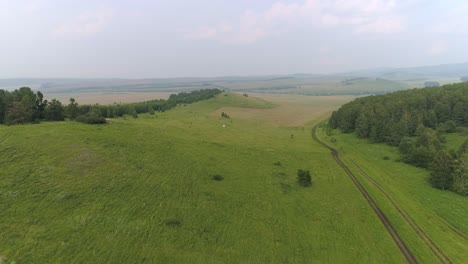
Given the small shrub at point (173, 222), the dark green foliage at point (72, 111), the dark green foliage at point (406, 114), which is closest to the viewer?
the small shrub at point (173, 222)

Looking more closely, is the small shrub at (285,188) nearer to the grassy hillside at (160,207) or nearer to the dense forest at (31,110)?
the grassy hillside at (160,207)

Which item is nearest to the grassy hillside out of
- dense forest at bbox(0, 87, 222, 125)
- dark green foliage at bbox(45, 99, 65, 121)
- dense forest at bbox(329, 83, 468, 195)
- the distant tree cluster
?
dense forest at bbox(0, 87, 222, 125)

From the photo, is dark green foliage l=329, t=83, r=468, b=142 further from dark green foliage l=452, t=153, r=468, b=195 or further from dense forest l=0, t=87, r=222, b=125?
dense forest l=0, t=87, r=222, b=125

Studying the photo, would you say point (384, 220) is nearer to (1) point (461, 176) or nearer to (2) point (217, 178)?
(1) point (461, 176)

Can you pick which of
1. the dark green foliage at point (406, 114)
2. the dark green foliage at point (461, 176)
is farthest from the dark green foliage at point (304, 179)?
the dark green foliage at point (406, 114)

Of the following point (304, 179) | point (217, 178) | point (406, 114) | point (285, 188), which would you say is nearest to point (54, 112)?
point (217, 178)

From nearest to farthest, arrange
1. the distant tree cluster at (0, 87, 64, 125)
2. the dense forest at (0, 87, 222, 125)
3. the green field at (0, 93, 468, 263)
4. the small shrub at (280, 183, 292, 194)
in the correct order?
1. the green field at (0, 93, 468, 263)
2. the small shrub at (280, 183, 292, 194)
3. the distant tree cluster at (0, 87, 64, 125)
4. the dense forest at (0, 87, 222, 125)
